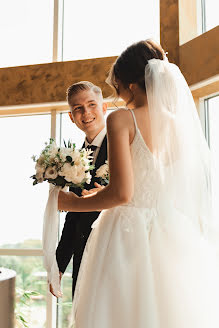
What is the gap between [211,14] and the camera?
387cm

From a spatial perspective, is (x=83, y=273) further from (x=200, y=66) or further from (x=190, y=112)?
(x=200, y=66)

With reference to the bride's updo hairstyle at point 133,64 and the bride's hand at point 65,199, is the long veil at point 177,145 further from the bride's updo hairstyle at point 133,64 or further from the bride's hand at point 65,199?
the bride's hand at point 65,199

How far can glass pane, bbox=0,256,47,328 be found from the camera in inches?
175

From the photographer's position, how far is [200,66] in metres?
3.42

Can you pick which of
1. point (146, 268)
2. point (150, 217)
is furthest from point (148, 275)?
point (150, 217)

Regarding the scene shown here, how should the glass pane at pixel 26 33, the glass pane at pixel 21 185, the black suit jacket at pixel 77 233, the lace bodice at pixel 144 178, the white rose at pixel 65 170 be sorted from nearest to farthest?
the lace bodice at pixel 144 178, the white rose at pixel 65 170, the black suit jacket at pixel 77 233, the glass pane at pixel 21 185, the glass pane at pixel 26 33

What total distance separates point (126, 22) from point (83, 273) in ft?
10.1

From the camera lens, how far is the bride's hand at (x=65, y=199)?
2.07m

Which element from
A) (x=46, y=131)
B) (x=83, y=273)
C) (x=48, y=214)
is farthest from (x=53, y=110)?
(x=83, y=273)

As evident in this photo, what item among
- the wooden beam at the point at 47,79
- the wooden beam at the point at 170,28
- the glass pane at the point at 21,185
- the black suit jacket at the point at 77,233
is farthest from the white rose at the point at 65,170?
the glass pane at the point at 21,185

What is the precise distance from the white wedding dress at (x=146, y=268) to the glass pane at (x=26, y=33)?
3.10 meters

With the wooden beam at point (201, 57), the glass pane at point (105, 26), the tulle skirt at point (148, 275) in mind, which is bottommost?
the tulle skirt at point (148, 275)

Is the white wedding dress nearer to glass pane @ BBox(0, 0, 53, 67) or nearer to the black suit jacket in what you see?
the black suit jacket

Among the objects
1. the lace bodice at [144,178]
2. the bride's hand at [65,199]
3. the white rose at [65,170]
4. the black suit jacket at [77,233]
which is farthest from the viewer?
the black suit jacket at [77,233]
